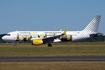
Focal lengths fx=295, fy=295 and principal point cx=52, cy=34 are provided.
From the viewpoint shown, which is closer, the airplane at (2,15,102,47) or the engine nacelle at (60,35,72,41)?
the airplane at (2,15,102,47)

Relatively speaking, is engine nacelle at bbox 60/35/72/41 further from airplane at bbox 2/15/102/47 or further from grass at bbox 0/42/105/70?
grass at bbox 0/42/105/70

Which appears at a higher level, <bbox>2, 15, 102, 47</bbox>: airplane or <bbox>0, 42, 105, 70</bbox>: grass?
<bbox>2, 15, 102, 47</bbox>: airplane

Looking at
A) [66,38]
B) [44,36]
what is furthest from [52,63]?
[66,38]

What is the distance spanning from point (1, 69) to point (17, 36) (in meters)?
44.7

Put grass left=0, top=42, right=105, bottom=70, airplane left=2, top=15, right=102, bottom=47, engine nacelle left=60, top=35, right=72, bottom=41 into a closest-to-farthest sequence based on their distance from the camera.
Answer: grass left=0, top=42, right=105, bottom=70, airplane left=2, top=15, right=102, bottom=47, engine nacelle left=60, top=35, right=72, bottom=41

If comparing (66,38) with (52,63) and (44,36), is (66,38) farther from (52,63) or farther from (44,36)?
(52,63)

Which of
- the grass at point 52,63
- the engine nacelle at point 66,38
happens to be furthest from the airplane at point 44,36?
the grass at point 52,63

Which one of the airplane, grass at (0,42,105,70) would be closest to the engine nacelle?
the airplane

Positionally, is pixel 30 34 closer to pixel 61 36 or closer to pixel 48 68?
pixel 61 36

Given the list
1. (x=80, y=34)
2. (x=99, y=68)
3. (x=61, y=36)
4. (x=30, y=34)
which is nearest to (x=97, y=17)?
(x=80, y=34)

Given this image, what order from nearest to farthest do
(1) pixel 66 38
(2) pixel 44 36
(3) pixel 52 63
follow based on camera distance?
(3) pixel 52 63 → (2) pixel 44 36 → (1) pixel 66 38

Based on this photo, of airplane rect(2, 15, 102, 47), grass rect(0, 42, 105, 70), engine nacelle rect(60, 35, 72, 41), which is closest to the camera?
grass rect(0, 42, 105, 70)

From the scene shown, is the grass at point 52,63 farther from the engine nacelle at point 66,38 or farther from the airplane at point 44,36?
the engine nacelle at point 66,38

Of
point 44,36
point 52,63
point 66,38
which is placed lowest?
point 52,63
